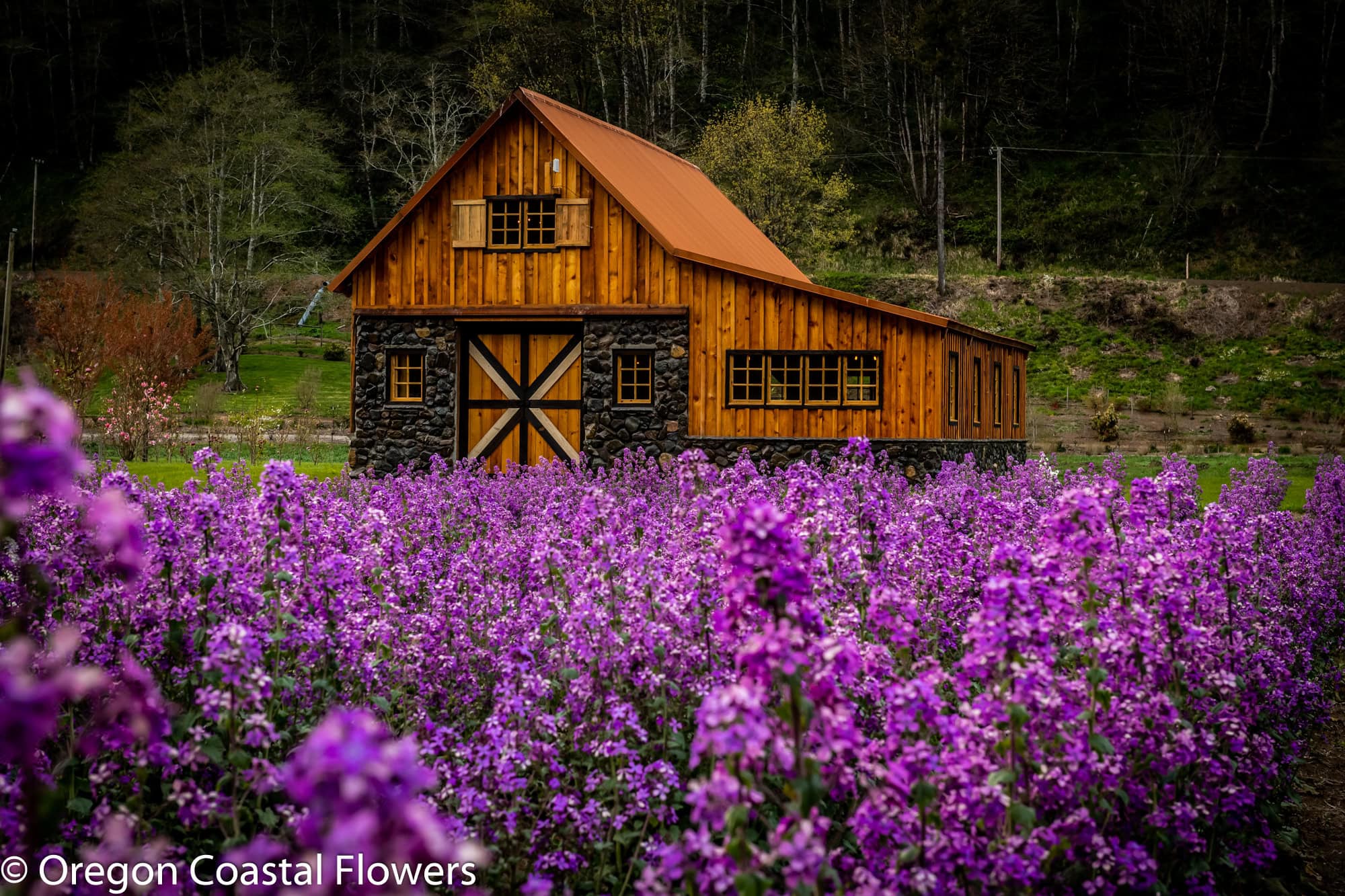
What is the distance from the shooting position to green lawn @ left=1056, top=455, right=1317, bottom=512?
18938 mm

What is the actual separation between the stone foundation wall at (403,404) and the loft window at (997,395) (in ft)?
38.4

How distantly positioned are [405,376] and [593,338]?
4.06 meters

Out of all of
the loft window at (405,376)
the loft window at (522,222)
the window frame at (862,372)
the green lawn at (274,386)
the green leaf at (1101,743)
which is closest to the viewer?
the green leaf at (1101,743)

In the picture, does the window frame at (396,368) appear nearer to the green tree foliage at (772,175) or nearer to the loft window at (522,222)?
the loft window at (522,222)

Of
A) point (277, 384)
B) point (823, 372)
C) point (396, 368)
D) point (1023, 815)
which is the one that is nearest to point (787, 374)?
point (823, 372)

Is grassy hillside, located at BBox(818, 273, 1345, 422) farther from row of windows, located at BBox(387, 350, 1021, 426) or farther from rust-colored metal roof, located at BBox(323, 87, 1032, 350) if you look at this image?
row of windows, located at BBox(387, 350, 1021, 426)

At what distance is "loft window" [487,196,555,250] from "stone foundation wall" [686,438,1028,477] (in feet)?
16.2

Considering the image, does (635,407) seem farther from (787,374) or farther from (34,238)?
(34,238)

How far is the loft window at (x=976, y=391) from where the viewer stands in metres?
22.0

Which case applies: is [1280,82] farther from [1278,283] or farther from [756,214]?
[756,214]

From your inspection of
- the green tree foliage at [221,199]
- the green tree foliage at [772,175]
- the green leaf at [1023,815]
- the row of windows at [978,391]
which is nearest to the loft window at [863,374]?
the row of windows at [978,391]

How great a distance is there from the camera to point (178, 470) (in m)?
21.2

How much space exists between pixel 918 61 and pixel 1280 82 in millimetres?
24238

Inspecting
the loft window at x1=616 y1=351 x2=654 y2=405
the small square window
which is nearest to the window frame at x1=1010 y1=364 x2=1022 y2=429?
the loft window at x1=616 y1=351 x2=654 y2=405
